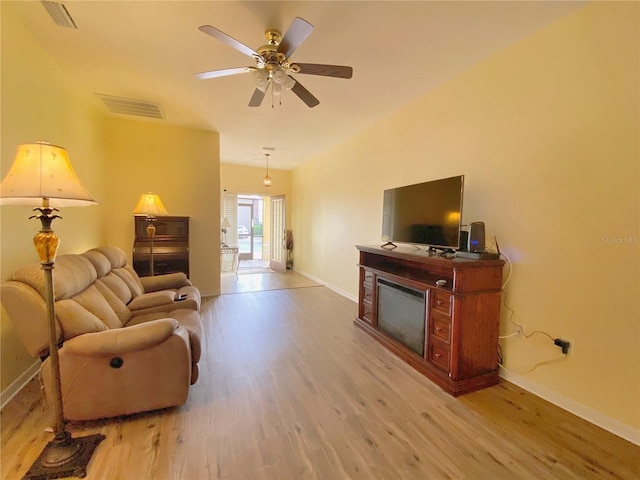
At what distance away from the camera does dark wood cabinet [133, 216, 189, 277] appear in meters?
4.21

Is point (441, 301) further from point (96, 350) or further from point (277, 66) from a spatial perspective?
point (96, 350)

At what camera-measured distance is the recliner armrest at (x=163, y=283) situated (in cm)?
319

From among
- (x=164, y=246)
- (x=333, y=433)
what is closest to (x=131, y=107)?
(x=164, y=246)

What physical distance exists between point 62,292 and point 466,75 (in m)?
3.83

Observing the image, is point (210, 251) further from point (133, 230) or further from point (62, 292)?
point (62, 292)

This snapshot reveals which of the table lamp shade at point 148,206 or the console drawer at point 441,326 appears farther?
the table lamp shade at point 148,206

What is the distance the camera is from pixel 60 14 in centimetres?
206

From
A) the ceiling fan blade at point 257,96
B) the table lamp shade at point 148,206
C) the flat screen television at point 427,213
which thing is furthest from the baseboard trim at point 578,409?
the table lamp shade at point 148,206

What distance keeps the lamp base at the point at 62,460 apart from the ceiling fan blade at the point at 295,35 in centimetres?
270

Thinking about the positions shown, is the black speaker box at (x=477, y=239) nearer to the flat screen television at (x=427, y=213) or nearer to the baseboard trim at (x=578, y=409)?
the flat screen television at (x=427, y=213)

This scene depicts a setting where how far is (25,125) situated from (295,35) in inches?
91.6

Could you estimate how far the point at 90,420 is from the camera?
5.86 ft

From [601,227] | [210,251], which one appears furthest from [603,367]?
[210,251]

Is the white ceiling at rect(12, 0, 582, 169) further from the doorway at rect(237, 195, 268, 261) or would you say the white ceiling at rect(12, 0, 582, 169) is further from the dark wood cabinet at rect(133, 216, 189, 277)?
the doorway at rect(237, 195, 268, 261)
